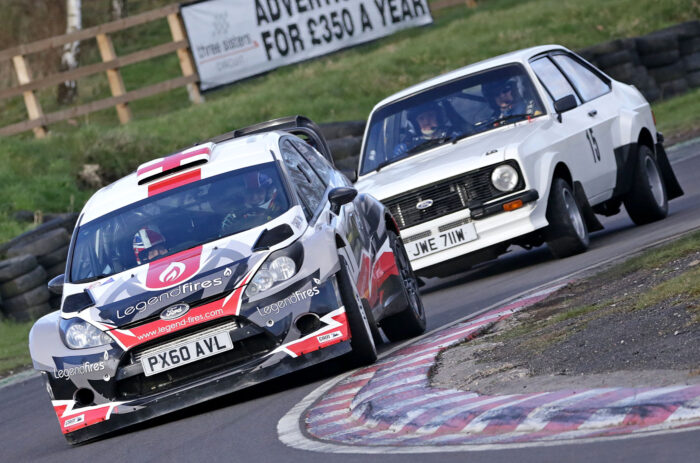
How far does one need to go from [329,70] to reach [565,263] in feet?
58.9

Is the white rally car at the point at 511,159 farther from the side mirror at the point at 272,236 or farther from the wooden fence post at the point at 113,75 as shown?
the wooden fence post at the point at 113,75

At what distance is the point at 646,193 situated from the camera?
13.8 m

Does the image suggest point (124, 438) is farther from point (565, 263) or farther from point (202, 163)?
point (565, 263)

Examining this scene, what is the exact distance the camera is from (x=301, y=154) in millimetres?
9992

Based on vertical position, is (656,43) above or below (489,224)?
above

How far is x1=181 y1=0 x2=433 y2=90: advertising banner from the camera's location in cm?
2866

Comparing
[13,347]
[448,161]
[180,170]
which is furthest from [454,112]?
[13,347]

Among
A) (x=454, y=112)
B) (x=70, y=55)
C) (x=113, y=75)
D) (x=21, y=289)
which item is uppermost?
(x=70, y=55)

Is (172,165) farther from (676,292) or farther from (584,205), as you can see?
(584,205)

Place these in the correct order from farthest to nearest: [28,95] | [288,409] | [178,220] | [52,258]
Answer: [28,95] → [52,258] → [178,220] → [288,409]

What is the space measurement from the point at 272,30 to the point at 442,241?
18.1m

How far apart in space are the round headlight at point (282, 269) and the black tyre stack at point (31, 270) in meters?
8.15

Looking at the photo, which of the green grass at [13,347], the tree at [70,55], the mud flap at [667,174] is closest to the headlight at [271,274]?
the green grass at [13,347]

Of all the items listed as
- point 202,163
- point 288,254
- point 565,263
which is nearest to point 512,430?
point 288,254
